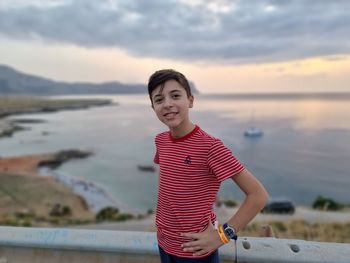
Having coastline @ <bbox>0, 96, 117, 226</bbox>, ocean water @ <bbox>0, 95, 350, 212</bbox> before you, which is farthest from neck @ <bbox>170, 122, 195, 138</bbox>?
ocean water @ <bbox>0, 95, 350, 212</bbox>

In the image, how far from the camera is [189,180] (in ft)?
5.76

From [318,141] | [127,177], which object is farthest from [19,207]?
[318,141]

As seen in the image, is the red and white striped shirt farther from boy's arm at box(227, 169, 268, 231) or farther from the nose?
the nose

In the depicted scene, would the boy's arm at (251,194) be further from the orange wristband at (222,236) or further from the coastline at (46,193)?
the coastline at (46,193)

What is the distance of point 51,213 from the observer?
17.6 m

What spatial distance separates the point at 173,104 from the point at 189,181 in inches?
17.0

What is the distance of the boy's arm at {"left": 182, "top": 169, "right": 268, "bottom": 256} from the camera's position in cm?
159

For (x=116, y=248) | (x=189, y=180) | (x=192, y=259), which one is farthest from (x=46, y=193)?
(x=189, y=180)

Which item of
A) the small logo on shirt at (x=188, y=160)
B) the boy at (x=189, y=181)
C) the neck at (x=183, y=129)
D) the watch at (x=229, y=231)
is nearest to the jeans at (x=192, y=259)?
the boy at (x=189, y=181)

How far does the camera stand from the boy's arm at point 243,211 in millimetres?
1594

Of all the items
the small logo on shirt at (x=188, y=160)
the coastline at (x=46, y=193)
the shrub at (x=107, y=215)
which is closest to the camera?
the small logo on shirt at (x=188, y=160)

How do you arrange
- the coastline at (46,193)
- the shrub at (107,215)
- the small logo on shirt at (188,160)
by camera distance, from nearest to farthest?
1. the small logo on shirt at (188,160)
2. the shrub at (107,215)
3. the coastline at (46,193)

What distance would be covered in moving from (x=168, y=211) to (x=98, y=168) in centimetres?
3266

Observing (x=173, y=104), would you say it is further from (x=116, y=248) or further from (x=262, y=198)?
(x=116, y=248)
